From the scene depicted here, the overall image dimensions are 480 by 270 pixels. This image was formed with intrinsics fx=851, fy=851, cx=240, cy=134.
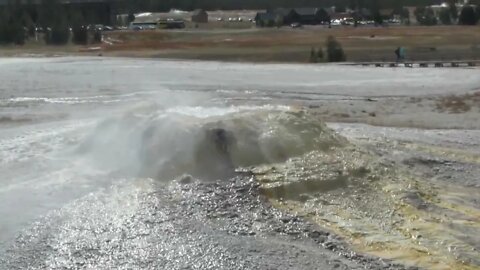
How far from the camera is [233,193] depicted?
943cm

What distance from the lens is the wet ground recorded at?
7586 mm

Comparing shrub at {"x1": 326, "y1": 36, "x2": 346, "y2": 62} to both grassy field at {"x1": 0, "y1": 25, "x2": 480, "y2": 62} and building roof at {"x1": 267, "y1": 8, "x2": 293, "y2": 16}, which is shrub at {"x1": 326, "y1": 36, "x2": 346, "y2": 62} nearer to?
grassy field at {"x1": 0, "y1": 25, "x2": 480, "y2": 62}

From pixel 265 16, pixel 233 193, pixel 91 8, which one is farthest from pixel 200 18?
pixel 233 193

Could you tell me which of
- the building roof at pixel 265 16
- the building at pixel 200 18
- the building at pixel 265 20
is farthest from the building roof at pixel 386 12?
the building at pixel 200 18

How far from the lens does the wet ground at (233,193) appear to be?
24.9 ft

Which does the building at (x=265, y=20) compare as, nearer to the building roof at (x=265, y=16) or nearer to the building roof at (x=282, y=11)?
the building roof at (x=265, y=16)

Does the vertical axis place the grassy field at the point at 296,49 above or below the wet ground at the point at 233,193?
below

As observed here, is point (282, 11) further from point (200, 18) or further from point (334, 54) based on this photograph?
point (334, 54)

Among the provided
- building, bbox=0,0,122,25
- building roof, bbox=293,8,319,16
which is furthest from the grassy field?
building roof, bbox=293,8,319,16

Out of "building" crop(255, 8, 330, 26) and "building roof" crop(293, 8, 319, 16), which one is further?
"building roof" crop(293, 8, 319, 16)

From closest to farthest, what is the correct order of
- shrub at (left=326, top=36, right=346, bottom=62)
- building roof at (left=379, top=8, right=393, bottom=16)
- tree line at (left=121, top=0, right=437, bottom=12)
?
1. shrub at (left=326, top=36, right=346, bottom=62)
2. building roof at (left=379, top=8, right=393, bottom=16)
3. tree line at (left=121, top=0, right=437, bottom=12)

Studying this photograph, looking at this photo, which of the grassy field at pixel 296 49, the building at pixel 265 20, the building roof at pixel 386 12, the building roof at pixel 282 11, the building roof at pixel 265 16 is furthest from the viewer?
the building roof at pixel 386 12

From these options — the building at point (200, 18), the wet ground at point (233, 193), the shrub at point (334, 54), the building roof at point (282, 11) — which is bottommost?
the building at point (200, 18)

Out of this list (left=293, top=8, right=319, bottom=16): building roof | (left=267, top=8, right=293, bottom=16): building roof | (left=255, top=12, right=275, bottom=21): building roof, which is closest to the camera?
(left=255, top=12, right=275, bottom=21): building roof
